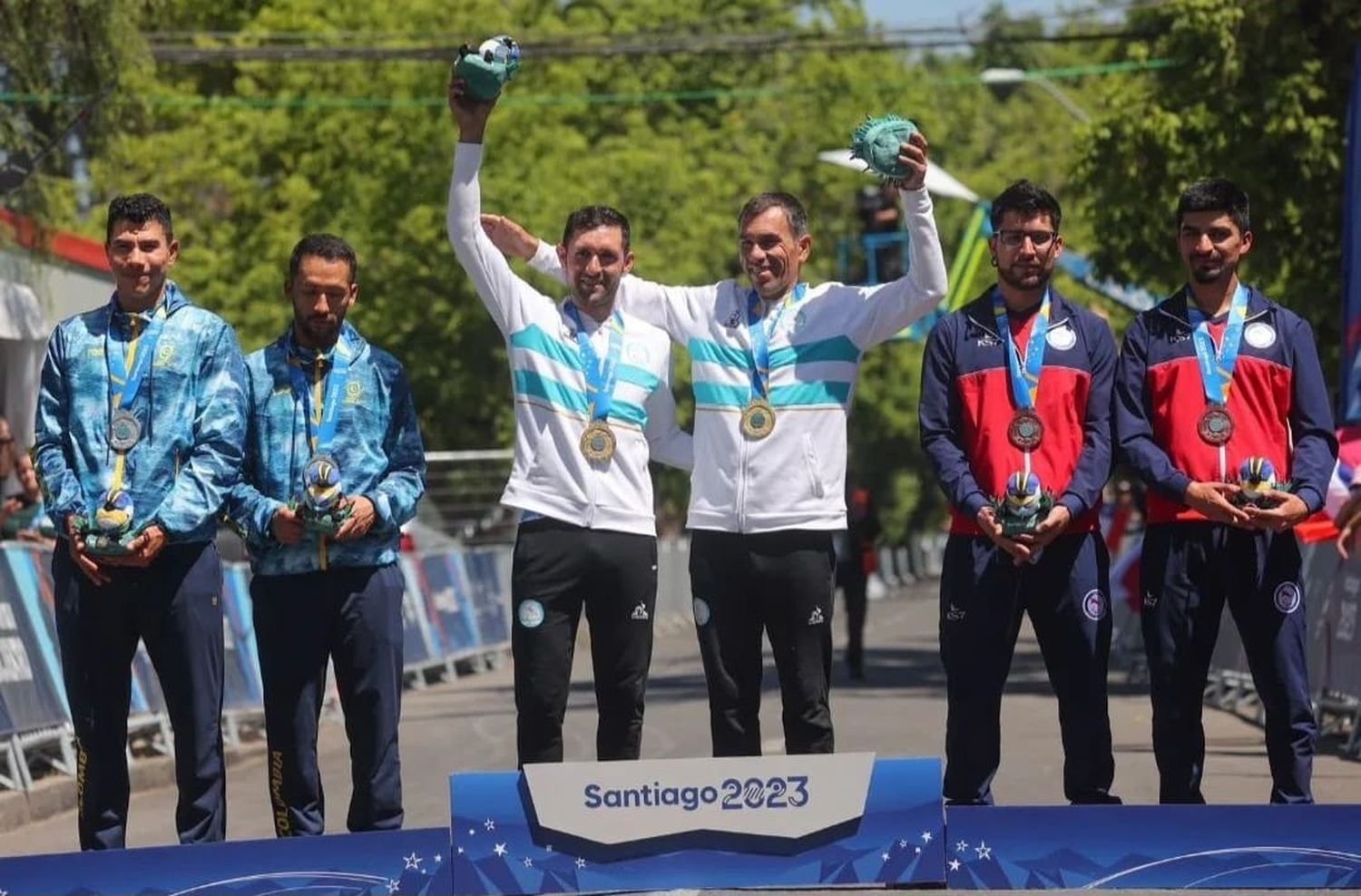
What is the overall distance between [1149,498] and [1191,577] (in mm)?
329

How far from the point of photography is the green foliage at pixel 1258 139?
22.8 meters

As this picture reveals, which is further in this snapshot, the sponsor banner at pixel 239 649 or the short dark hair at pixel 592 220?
the sponsor banner at pixel 239 649

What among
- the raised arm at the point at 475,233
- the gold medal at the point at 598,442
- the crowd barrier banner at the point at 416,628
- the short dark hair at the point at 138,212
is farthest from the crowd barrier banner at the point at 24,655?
the crowd barrier banner at the point at 416,628

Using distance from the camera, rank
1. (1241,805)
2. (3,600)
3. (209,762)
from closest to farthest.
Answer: (1241,805), (209,762), (3,600)

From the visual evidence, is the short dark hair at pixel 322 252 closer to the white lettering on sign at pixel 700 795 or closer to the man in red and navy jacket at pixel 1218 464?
the white lettering on sign at pixel 700 795

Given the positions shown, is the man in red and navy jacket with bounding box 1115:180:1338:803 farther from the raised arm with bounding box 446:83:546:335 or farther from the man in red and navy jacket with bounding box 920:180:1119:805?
the raised arm with bounding box 446:83:546:335

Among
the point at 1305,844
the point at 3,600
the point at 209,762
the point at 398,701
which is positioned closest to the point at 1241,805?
the point at 1305,844

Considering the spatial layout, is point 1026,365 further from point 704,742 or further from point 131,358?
point 704,742

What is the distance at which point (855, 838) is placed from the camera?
8289mm

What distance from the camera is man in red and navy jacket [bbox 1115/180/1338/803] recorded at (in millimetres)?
8969

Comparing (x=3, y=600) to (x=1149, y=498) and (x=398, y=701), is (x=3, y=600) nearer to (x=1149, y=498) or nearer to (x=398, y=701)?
(x=398, y=701)

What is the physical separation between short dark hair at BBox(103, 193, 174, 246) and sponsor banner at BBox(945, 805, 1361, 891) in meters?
3.22

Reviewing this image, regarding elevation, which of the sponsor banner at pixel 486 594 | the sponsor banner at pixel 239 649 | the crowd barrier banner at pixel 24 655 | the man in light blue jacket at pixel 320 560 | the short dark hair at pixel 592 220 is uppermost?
the short dark hair at pixel 592 220

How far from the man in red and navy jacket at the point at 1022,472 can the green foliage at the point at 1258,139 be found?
14.3 meters
